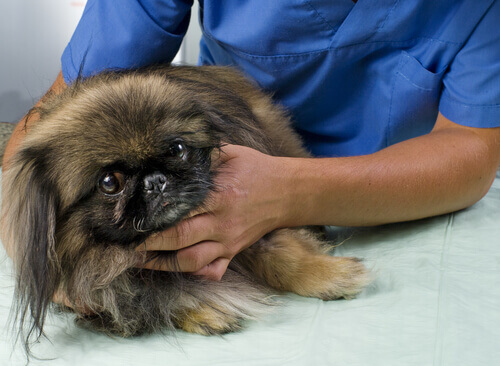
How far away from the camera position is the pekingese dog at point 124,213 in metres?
1.04

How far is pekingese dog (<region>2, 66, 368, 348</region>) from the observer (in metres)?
1.04

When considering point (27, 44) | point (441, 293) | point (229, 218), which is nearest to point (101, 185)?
point (229, 218)

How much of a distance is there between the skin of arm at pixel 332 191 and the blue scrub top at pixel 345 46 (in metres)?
0.12

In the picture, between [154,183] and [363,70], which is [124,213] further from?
[363,70]

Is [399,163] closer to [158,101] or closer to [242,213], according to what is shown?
[242,213]

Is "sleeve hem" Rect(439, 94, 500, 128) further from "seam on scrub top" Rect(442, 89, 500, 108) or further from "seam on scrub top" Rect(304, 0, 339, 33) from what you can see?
"seam on scrub top" Rect(304, 0, 339, 33)

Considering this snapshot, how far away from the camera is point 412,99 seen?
166cm

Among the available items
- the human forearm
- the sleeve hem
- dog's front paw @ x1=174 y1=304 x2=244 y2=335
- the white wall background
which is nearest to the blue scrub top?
the sleeve hem

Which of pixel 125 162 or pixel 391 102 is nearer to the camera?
pixel 125 162

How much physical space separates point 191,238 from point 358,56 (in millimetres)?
828

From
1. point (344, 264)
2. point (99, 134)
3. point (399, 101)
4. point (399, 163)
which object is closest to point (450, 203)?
point (399, 163)

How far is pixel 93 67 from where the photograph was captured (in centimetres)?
154

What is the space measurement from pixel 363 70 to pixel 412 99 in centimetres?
18

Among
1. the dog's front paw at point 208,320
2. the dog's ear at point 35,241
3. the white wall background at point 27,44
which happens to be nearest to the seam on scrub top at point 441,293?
the dog's front paw at point 208,320
